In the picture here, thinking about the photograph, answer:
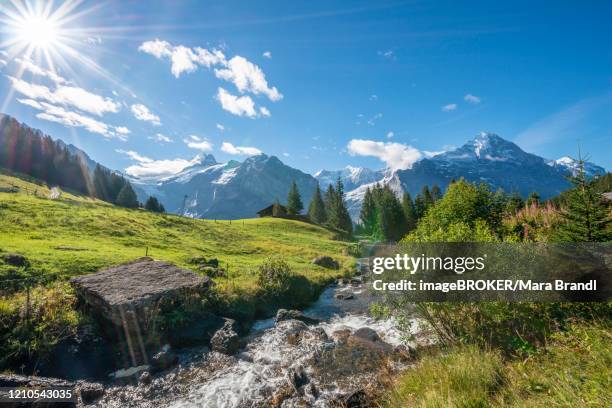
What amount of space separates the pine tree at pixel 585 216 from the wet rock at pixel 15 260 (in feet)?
117

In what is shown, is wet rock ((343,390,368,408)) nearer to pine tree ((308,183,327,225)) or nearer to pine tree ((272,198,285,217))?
pine tree ((272,198,285,217))

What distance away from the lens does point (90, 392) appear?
10938 millimetres

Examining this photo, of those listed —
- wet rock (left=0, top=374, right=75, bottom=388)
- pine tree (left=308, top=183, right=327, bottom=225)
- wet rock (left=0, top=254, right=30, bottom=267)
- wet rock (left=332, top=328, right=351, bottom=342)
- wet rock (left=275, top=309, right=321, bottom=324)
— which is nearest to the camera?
wet rock (left=0, top=374, right=75, bottom=388)

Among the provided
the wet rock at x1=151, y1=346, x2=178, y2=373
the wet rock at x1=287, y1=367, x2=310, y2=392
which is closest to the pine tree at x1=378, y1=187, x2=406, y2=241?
the wet rock at x1=287, y1=367, x2=310, y2=392

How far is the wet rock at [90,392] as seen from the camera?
1073cm

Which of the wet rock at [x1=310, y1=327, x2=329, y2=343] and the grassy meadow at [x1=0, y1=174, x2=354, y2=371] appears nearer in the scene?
the grassy meadow at [x1=0, y1=174, x2=354, y2=371]

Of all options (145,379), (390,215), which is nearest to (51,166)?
(390,215)

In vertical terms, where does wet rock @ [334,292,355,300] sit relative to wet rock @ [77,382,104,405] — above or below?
above

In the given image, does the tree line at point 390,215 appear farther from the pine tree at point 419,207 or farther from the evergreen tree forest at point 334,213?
the evergreen tree forest at point 334,213

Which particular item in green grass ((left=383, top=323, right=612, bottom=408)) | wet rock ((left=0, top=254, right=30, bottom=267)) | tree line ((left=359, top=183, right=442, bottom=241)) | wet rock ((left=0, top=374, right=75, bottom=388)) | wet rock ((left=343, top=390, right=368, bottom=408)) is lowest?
wet rock ((left=343, top=390, right=368, bottom=408))

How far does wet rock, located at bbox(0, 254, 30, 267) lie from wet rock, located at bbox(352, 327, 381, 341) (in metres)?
20.3

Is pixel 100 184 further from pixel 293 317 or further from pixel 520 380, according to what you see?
pixel 520 380

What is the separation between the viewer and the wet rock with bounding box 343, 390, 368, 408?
9.60 m

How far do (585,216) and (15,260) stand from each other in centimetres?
3748
